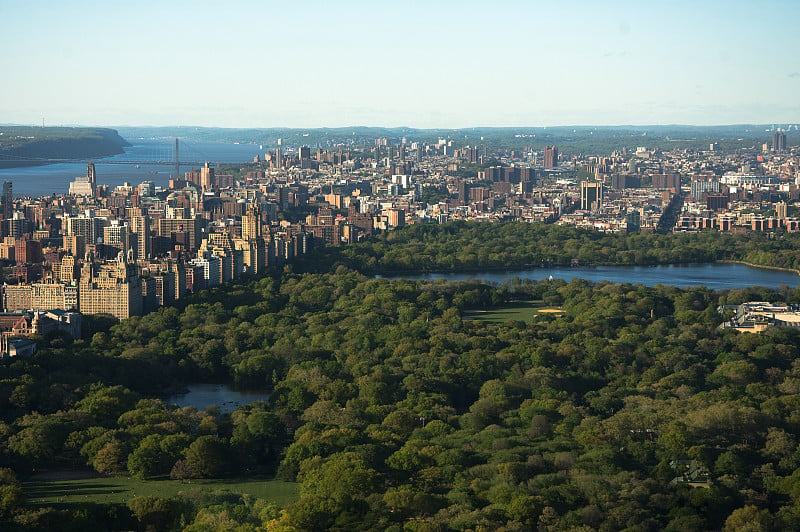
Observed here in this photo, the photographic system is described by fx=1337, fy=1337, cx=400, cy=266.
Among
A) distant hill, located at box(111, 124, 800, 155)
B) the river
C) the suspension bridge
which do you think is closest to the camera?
the river

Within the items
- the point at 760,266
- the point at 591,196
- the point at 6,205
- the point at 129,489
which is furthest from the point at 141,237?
the point at 591,196

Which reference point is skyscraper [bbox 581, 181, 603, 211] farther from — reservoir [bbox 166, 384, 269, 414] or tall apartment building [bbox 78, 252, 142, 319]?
reservoir [bbox 166, 384, 269, 414]

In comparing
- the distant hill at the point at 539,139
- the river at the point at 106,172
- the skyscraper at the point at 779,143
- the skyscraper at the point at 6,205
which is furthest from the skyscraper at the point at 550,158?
the skyscraper at the point at 6,205

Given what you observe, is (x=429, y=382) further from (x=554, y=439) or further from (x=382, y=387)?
(x=554, y=439)

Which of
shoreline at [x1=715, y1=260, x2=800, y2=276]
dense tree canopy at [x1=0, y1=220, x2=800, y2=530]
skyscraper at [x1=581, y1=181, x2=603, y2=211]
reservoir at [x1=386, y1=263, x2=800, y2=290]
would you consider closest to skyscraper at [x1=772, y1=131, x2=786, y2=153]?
skyscraper at [x1=581, y1=181, x2=603, y2=211]

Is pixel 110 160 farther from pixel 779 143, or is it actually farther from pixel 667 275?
pixel 667 275

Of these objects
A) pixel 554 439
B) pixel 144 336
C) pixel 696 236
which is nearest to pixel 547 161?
pixel 696 236
